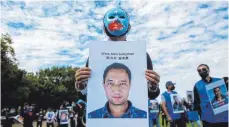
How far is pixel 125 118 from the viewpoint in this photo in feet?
9.70

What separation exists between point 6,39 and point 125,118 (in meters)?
43.2

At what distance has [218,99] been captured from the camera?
248 inches

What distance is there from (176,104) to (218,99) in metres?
4.92

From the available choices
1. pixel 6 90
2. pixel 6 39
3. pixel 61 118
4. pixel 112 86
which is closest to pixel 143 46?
pixel 112 86

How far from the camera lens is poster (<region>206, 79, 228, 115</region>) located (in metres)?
6.24

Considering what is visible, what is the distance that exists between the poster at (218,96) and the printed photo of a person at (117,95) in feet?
12.0

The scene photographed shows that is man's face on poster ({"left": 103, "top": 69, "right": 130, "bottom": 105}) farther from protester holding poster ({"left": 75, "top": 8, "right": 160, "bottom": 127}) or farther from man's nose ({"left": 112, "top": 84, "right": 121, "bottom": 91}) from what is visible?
protester holding poster ({"left": 75, "top": 8, "right": 160, "bottom": 127})

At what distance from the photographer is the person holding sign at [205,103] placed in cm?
618

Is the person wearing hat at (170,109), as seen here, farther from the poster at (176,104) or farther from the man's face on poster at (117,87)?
the man's face on poster at (117,87)

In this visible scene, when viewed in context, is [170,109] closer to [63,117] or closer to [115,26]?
[115,26]

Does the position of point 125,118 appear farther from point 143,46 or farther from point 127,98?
point 143,46

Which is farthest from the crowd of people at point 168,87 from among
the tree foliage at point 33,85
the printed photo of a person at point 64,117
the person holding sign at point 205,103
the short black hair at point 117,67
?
the tree foliage at point 33,85

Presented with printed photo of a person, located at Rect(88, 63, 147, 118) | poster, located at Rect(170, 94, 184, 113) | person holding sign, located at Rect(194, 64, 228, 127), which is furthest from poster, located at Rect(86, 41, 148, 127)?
poster, located at Rect(170, 94, 184, 113)

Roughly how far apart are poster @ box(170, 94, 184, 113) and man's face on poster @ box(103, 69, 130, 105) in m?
8.31
